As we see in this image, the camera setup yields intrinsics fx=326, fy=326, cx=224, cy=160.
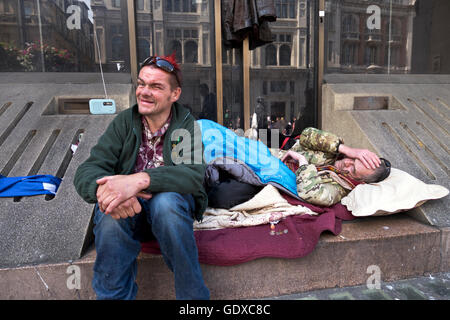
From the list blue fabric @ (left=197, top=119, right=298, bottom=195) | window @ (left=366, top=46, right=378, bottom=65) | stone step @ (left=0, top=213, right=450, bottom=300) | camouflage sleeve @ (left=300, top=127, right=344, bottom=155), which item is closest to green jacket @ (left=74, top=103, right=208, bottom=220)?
stone step @ (left=0, top=213, right=450, bottom=300)

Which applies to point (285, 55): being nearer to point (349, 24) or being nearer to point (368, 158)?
point (349, 24)

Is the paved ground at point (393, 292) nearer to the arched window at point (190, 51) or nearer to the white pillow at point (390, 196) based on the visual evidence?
the white pillow at point (390, 196)

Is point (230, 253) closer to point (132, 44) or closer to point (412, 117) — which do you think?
point (412, 117)

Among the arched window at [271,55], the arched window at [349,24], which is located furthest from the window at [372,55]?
the arched window at [271,55]

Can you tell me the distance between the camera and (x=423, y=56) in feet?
18.0

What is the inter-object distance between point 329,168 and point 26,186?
2528 millimetres

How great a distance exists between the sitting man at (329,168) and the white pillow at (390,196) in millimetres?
115

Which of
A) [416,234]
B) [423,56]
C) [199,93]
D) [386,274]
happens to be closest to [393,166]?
[416,234]

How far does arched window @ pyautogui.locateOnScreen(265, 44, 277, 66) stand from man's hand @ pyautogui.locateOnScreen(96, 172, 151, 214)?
3939mm

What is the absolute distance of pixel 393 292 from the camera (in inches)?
85.3

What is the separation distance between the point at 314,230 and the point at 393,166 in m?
1.41

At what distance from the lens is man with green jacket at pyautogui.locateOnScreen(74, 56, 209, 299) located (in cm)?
164

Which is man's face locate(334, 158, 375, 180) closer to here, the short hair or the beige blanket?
the short hair

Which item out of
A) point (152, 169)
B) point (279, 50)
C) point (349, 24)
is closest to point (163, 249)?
point (152, 169)
